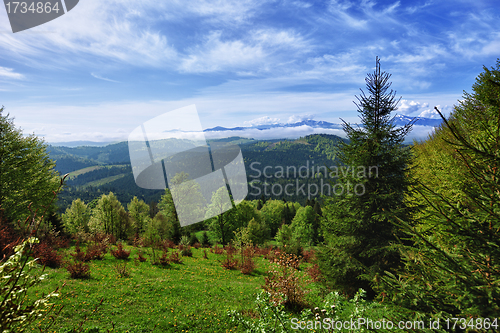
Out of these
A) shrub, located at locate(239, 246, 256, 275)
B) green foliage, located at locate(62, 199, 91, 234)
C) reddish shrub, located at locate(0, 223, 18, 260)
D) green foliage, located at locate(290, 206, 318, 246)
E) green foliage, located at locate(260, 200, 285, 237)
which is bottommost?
green foliage, located at locate(260, 200, 285, 237)

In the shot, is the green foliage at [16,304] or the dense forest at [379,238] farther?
the dense forest at [379,238]

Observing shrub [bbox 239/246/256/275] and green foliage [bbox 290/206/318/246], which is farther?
green foliage [bbox 290/206/318/246]

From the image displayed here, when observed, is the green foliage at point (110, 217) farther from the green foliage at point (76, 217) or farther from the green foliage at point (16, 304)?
the green foliage at point (16, 304)

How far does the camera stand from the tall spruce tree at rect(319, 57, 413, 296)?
11.1 meters

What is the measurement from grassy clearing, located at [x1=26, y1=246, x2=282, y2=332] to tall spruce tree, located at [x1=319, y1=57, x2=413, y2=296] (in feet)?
15.6

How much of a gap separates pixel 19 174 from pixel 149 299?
15893 millimetres

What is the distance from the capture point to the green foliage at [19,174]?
16.8 m

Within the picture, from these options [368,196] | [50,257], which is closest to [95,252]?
[50,257]

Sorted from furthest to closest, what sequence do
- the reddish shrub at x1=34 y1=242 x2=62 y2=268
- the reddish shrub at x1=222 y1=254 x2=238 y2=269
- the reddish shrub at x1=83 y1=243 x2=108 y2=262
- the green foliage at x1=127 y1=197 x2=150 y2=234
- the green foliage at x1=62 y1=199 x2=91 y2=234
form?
the green foliage at x1=127 y1=197 x2=150 y2=234, the green foliage at x1=62 y1=199 x2=91 y2=234, the reddish shrub at x1=222 y1=254 x2=238 y2=269, the reddish shrub at x1=83 y1=243 x2=108 y2=262, the reddish shrub at x1=34 y1=242 x2=62 y2=268

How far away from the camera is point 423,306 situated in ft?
13.0

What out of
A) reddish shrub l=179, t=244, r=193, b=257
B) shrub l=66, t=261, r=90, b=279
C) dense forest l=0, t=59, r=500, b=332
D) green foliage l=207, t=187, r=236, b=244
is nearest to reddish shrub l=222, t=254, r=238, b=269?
dense forest l=0, t=59, r=500, b=332

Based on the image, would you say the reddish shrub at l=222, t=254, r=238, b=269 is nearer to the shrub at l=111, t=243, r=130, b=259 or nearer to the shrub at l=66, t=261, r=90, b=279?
the shrub at l=111, t=243, r=130, b=259

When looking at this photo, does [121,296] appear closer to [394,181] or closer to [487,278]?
[487,278]

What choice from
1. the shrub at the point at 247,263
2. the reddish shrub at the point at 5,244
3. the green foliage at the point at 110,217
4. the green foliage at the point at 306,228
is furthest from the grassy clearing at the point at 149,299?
the green foliage at the point at 306,228
